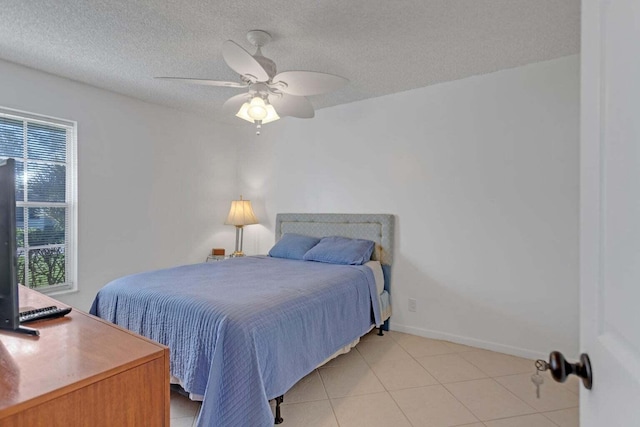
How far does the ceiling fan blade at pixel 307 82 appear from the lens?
1.96 meters

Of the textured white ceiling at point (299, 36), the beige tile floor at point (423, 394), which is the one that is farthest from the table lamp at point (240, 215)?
the beige tile floor at point (423, 394)

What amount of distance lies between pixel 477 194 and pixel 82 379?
2931 millimetres

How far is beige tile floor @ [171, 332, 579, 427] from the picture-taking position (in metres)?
1.88

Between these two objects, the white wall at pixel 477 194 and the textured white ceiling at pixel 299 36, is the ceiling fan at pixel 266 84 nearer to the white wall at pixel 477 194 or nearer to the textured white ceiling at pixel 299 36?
the textured white ceiling at pixel 299 36

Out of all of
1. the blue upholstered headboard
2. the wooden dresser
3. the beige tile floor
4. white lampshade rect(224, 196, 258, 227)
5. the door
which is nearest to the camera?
the door

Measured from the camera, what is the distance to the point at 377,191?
11.2 feet

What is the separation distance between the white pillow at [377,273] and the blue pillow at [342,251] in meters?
0.07

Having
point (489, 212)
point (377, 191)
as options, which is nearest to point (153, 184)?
point (377, 191)

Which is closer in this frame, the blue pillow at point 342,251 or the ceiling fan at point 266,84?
the ceiling fan at point 266,84

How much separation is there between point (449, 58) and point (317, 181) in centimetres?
186

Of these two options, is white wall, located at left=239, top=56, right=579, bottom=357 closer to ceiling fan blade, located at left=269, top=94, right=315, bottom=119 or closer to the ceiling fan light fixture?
ceiling fan blade, located at left=269, top=94, right=315, bottom=119

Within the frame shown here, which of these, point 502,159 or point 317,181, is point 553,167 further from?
point 317,181

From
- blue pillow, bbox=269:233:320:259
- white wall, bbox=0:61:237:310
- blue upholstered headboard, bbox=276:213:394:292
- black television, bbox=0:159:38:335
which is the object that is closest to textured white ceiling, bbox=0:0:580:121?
white wall, bbox=0:61:237:310

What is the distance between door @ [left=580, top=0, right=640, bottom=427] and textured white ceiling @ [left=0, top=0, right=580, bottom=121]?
156 cm
